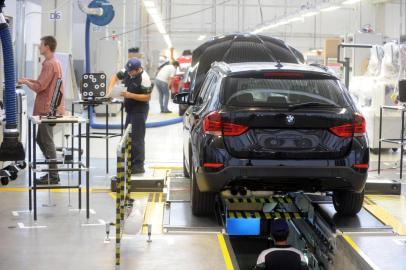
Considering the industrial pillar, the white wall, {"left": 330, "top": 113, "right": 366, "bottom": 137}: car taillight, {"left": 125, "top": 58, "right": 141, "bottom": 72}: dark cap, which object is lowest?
{"left": 330, "top": 113, "right": 366, "bottom": 137}: car taillight

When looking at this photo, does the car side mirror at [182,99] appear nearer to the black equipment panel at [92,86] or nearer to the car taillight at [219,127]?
the black equipment panel at [92,86]

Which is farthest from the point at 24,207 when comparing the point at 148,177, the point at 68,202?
the point at 148,177

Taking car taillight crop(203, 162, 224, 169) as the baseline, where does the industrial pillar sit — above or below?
above

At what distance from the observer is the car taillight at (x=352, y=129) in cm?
593

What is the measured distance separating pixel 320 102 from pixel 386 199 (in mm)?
2366

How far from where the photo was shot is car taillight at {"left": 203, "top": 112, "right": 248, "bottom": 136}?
5.83 meters

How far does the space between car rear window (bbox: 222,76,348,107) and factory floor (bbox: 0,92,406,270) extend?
1260mm

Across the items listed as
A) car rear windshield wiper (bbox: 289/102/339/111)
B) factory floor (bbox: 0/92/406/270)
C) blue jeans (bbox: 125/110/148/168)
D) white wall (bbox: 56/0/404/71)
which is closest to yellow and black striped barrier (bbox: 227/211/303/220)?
factory floor (bbox: 0/92/406/270)

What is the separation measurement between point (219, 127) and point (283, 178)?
0.71m

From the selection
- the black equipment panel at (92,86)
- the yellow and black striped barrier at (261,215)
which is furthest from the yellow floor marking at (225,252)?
the black equipment panel at (92,86)

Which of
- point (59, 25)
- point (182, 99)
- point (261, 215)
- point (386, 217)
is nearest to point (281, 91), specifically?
point (261, 215)

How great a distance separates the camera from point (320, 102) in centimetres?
604

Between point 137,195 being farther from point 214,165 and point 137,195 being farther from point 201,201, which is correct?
point 214,165

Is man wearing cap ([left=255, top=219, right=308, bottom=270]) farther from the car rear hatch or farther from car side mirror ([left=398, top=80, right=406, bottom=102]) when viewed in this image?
car side mirror ([left=398, top=80, right=406, bottom=102])
